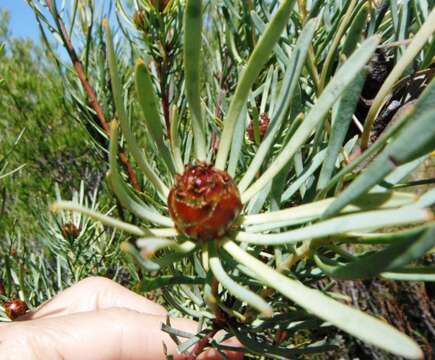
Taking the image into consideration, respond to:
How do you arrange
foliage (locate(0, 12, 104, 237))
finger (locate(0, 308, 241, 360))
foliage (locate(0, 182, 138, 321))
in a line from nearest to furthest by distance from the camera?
finger (locate(0, 308, 241, 360))
foliage (locate(0, 182, 138, 321))
foliage (locate(0, 12, 104, 237))

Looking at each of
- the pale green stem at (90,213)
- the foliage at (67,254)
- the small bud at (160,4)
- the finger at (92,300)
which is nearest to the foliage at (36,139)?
the foliage at (67,254)

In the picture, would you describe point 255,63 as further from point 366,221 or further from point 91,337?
point 91,337

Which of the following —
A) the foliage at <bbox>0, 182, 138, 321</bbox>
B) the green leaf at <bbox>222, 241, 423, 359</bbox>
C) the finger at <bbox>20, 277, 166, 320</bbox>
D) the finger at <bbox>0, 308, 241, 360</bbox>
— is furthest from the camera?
the foliage at <bbox>0, 182, 138, 321</bbox>

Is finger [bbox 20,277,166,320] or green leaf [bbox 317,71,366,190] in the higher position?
green leaf [bbox 317,71,366,190]

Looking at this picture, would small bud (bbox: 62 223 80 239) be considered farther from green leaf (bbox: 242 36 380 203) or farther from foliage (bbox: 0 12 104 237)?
foliage (bbox: 0 12 104 237)

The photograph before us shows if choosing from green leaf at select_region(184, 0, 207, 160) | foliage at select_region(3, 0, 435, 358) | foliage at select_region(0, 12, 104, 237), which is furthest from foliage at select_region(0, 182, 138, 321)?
foliage at select_region(0, 12, 104, 237)

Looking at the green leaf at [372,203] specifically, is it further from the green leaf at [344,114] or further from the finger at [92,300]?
the finger at [92,300]

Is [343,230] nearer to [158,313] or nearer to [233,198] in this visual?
[233,198]
